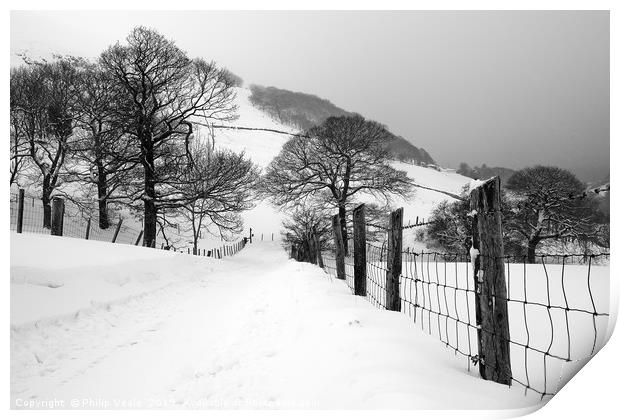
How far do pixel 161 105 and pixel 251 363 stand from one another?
1178cm

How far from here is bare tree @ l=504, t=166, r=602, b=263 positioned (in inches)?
178

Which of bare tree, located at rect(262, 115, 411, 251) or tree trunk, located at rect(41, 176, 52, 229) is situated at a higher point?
bare tree, located at rect(262, 115, 411, 251)

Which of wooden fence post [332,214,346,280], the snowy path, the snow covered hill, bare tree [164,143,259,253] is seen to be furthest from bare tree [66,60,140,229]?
wooden fence post [332,214,346,280]

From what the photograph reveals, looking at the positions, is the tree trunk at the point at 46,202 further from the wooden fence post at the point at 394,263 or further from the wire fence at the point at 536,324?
the wooden fence post at the point at 394,263

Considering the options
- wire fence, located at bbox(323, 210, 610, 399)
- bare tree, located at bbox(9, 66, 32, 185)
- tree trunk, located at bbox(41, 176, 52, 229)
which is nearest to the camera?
wire fence, located at bbox(323, 210, 610, 399)

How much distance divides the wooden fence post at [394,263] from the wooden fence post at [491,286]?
1.48m

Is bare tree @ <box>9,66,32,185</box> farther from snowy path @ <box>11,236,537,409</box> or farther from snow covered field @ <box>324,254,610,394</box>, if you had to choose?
snow covered field @ <box>324,254,610,394</box>

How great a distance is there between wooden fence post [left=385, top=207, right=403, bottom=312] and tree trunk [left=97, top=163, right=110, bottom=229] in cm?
1044

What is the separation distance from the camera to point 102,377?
2848mm

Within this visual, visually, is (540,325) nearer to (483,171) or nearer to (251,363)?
(483,171)

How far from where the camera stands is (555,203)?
585cm

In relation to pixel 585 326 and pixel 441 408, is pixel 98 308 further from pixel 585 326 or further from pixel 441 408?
pixel 585 326

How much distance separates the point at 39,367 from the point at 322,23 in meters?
4.70
